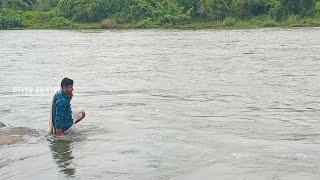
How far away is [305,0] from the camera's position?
192ft

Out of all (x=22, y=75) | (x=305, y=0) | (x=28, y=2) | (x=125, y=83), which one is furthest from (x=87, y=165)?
(x=28, y=2)

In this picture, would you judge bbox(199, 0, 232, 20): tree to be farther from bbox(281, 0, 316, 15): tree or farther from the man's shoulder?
the man's shoulder

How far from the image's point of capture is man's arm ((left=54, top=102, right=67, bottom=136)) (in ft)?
31.4

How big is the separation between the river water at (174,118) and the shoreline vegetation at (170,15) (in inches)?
1300

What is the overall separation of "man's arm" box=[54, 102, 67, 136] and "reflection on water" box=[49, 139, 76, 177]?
22 centimetres

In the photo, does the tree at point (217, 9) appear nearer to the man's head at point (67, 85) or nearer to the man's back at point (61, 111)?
the man's back at point (61, 111)

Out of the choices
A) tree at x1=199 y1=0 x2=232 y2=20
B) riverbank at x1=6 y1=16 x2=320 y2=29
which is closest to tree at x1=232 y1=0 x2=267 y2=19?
tree at x1=199 y1=0 x2=232 y2=20

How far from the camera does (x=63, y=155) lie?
895cm

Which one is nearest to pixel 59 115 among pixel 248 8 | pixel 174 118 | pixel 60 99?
pixel 60 99

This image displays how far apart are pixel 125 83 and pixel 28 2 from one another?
229 feet

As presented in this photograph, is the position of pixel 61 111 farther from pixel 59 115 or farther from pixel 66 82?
pixel 66 82

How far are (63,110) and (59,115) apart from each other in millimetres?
125

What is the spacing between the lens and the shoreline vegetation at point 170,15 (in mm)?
58250

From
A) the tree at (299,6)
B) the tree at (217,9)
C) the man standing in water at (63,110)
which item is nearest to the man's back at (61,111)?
the man standing in water at (63,110)
